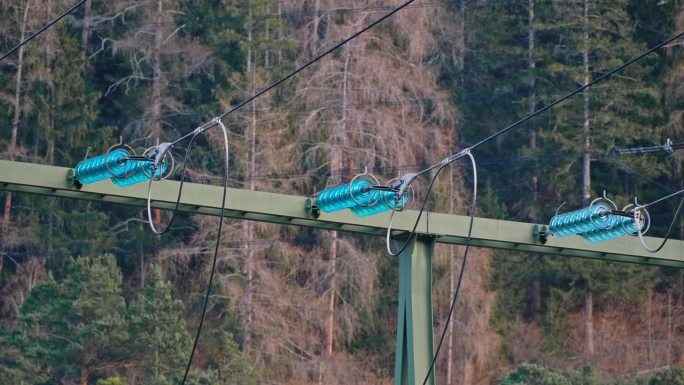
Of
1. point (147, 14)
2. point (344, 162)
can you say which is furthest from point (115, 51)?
point (344, 162)

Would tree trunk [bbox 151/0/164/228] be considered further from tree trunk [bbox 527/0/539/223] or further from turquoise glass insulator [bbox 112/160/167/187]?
turquoise glass insulator [bbox 112/160/167/187]

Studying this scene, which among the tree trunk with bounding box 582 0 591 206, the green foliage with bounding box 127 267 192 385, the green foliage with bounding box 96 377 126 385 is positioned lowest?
the green foliage with bounding box 96 377 126 385

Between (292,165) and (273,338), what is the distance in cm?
483

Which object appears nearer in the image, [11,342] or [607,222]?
[607,222]

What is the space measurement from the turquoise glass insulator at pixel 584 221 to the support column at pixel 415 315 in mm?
1729

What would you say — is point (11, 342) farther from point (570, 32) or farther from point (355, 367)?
point (570, 32)

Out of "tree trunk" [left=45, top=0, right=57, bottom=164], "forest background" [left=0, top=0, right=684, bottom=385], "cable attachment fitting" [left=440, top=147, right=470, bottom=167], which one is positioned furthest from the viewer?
"tree trunk" [left=45, top=0, right=57, bottom=164]

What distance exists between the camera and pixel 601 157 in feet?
152

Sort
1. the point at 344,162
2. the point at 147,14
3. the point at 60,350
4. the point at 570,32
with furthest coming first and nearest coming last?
the point at 147,14, the point at 570,32, the point at 344,162, the point at 60,350

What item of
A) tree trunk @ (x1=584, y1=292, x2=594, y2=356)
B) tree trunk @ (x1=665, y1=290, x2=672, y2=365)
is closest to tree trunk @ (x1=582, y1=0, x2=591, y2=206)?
tree trunk @ (x1=584, y1=292, x2=594, y2=356)

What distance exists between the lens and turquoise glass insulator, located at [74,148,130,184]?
55.6ft

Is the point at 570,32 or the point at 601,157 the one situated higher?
the point at 570,32

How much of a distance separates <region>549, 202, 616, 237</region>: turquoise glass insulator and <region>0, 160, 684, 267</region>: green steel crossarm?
1.35 meters

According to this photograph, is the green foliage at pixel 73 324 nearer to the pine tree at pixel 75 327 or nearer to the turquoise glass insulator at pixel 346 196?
the pine tree at pixel 75 327
